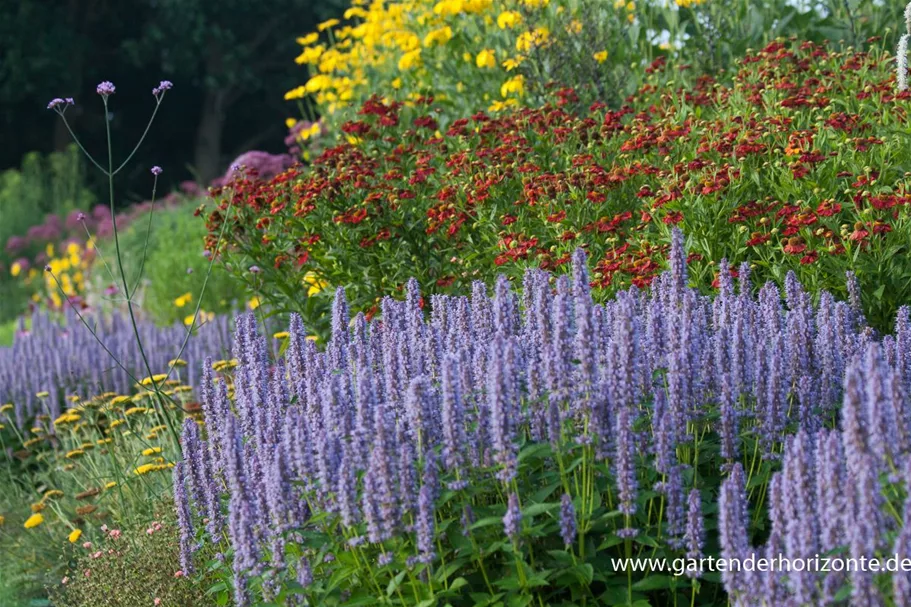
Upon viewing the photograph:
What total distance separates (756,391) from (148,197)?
22427 mm

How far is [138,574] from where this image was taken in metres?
4.34

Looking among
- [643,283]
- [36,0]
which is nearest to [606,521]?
[643,283]

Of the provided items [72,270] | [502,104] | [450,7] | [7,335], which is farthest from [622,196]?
[72,270]

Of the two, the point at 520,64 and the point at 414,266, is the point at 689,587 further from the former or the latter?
the point at 520,64

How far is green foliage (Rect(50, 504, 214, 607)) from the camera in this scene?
Result: 4.21 m

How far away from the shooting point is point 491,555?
3.25m

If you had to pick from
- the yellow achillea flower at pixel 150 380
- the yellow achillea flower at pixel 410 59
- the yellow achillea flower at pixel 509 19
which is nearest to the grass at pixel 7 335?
the yellow achillea flower at pixel 150 380

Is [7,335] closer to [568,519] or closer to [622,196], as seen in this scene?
[622,196]

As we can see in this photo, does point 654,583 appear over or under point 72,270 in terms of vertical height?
under

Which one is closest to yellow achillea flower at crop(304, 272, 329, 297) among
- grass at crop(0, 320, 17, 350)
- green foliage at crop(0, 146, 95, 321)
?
grass at crop(0, 320, 17, 350)

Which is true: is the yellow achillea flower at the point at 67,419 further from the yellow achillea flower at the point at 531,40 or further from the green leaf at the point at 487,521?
the yellow achillea flower at the point at 531,40

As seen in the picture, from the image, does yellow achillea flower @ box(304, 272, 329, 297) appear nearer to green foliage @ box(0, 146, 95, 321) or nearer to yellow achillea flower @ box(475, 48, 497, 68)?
yellow achillea flower @ box(475, 48, 497, 68)

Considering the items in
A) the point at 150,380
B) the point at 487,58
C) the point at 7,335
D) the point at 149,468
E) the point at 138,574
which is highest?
the point at 487,58

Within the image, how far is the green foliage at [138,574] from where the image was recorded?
421cm
